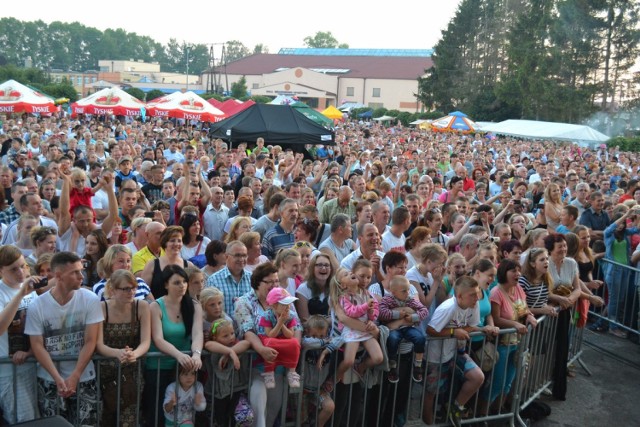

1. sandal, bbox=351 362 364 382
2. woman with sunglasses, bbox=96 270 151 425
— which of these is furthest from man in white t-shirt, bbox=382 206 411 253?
woman with sunglasses, bbox=96 270 151 425

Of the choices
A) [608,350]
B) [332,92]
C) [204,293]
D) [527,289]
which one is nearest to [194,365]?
[204,293]

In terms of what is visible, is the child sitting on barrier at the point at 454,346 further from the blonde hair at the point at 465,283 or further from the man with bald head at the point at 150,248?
the man with bald head at the point at 150,248

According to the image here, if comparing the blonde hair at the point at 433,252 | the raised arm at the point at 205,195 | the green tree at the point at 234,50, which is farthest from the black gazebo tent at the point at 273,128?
the green tree at the point at 234,50

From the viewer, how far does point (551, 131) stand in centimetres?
3288

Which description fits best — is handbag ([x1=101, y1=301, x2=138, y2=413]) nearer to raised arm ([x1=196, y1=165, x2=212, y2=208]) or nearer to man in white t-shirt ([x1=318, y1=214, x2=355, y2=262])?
man in white t-shirt ([x1=318, y1=214, x2=355, y2=262])

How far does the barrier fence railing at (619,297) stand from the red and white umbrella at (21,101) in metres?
19.9

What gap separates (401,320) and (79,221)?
353 centimetres

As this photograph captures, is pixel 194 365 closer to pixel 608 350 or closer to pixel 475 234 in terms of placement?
pixel 475 234

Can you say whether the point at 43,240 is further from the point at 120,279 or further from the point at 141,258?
the point at 120,279

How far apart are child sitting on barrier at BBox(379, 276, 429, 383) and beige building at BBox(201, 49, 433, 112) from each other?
80331 mm

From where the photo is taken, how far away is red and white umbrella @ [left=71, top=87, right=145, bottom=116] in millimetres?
24125

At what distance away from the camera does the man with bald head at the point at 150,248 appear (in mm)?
5754

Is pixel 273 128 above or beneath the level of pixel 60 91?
beneath

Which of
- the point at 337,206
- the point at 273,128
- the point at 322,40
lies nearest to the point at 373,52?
the point at 322,40
